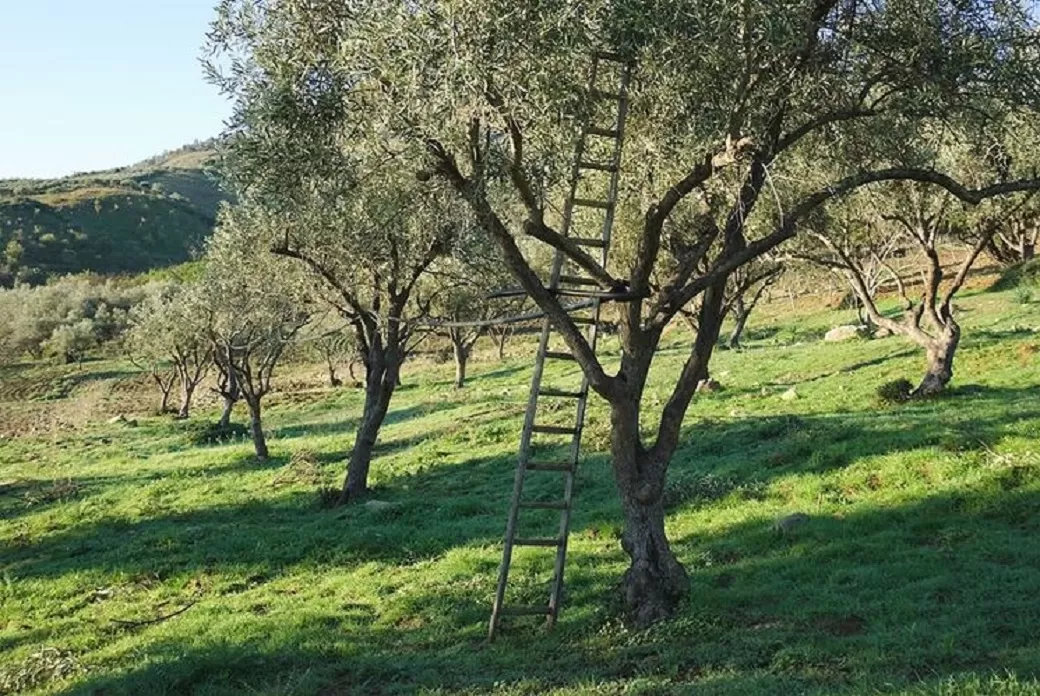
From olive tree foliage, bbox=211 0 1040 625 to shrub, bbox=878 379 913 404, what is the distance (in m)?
13.2

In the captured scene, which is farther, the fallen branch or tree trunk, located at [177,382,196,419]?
tree trunk, located at [177,382,196,419]

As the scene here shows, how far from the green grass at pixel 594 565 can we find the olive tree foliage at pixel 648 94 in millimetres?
2114

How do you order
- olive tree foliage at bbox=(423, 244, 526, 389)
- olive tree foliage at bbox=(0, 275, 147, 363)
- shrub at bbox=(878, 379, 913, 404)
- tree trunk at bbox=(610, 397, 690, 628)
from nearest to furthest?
tree trunk at bbox=(610, 397, 690, 628), olive tree foliage at bbox=(423, 244, 526, 389), shrub at bbox=(878, 379, 913, 404), olive tree foliage at bbox=(0, 275, 147, 363)

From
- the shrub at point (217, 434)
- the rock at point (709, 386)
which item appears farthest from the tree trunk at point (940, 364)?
the shrub at point (217, 434)

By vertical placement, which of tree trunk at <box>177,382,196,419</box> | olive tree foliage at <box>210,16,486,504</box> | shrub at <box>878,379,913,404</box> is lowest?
tree trunk at <box>177,382,196,419</box>

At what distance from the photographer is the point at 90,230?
160 m

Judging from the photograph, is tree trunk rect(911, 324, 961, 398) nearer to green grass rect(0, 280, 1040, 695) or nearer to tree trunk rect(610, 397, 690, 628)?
green grass rect(0, 280, 1040, 695)

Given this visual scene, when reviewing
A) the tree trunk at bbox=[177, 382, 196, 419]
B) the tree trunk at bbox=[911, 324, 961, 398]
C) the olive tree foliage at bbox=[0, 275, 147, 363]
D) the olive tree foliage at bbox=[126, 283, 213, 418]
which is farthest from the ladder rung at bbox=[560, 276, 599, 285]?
the olive tree foliage at bbox=[0, 275, 147, 363]

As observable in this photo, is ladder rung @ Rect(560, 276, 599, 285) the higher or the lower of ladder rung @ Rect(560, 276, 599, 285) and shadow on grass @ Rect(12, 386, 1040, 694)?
the higher

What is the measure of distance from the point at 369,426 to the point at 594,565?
430 inches

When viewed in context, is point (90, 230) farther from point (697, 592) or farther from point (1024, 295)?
point (697, 592)

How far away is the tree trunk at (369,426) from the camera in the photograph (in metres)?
24.2

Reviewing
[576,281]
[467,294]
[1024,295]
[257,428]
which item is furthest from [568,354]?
[1024,295]

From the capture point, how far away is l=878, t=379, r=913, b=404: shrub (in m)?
24.6
